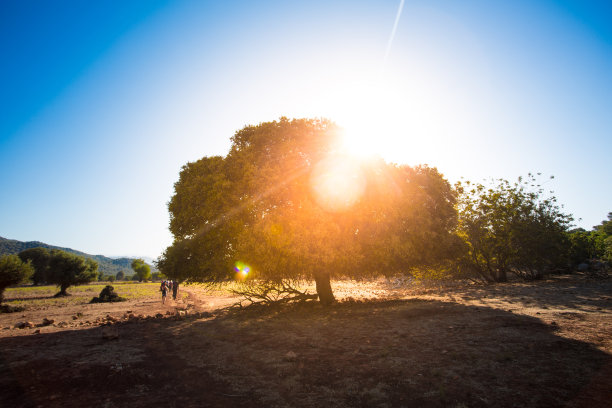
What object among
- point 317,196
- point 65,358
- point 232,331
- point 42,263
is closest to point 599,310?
point 317,196

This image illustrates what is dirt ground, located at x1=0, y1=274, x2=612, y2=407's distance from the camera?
529 cm

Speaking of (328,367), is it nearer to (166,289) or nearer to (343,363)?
(343,363)

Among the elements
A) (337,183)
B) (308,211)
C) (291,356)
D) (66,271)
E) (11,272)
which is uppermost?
(337,183)

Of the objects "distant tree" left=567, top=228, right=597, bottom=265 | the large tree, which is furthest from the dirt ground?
"distant tree" left=567, top=228, right=597, bottom=265

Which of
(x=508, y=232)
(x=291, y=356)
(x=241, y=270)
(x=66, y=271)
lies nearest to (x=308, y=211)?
(x=241, y=270)

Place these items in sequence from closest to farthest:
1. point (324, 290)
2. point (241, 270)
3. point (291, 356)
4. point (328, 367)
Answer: point (328, 367), point (291, 356), point (241, 270), point (324, 290)

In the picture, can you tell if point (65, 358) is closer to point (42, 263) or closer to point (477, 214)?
point (477, 214)

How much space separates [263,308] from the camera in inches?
714

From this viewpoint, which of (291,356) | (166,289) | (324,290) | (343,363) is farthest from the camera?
(166,289)

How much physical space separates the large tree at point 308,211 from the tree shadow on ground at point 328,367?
12.3ft

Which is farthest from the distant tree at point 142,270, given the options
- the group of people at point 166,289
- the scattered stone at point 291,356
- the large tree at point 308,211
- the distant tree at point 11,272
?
the scattered stone at point 291,356

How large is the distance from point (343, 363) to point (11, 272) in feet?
136

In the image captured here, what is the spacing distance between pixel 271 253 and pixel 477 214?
2283 cm

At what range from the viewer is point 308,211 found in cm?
1398
